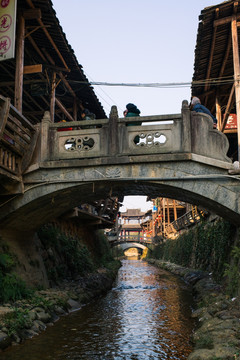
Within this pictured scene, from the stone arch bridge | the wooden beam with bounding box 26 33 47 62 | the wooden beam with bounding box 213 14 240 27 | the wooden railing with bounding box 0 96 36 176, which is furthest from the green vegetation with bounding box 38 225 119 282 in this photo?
the wooden beam with bounding box 213 14 240 27

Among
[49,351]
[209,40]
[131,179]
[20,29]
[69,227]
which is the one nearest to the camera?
[49,351]

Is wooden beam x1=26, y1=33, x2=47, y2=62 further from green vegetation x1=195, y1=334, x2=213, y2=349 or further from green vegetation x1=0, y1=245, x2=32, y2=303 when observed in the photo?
green vegetation x1=195, y1=334, x2=213, y2=349

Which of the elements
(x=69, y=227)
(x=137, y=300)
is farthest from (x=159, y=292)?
(x=69, y=227)

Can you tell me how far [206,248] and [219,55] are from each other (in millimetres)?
10419

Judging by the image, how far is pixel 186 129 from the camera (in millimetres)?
9117

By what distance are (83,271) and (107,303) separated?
4.36 m

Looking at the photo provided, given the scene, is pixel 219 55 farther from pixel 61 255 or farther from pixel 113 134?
pixel 61 255

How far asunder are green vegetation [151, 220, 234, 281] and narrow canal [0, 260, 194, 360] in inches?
101

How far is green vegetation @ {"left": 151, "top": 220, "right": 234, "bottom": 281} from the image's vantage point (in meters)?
13.7

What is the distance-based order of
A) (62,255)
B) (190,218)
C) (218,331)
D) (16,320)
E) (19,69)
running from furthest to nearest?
(190,218), (62,255), (19,69), (16,320), (218,331)

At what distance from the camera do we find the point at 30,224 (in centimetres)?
1184

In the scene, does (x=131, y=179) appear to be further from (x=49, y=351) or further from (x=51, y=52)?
(x=51, y=52)

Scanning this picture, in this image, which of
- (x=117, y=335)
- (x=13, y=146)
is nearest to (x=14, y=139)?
(x=13, y=146)

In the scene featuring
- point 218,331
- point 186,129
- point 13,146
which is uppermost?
point 186,129
